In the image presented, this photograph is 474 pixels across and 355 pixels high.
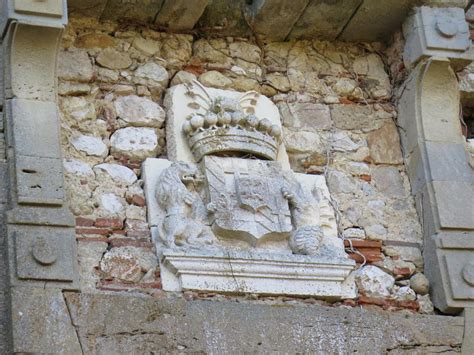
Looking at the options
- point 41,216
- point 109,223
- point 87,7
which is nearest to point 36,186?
point 41,216

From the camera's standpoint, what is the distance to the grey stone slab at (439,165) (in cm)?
631

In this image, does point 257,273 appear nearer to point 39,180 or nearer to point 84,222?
point 84,222

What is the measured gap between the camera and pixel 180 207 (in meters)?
5.83

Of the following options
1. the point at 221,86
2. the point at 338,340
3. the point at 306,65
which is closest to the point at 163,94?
the point at 221,86

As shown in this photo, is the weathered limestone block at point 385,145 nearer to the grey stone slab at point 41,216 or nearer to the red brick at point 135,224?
the red brick at point 135,224

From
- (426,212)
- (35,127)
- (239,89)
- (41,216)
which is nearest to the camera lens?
(41,216)

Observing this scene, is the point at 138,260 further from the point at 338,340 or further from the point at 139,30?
the point at 139,30

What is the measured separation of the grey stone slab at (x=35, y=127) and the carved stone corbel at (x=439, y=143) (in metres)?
1.78

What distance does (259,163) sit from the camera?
20.2ft

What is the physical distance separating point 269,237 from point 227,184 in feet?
1.04

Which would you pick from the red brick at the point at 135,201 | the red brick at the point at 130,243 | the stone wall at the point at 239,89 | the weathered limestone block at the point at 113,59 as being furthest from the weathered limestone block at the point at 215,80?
the red brick at the point at 130,243

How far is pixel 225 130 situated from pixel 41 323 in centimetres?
142

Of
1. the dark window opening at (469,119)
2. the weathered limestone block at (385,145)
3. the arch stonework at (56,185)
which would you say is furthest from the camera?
the dark window opening at (469,119)

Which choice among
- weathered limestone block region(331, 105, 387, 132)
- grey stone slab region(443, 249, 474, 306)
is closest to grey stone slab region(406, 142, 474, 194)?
weathered limestone block region(331, 105, 387, 132)
